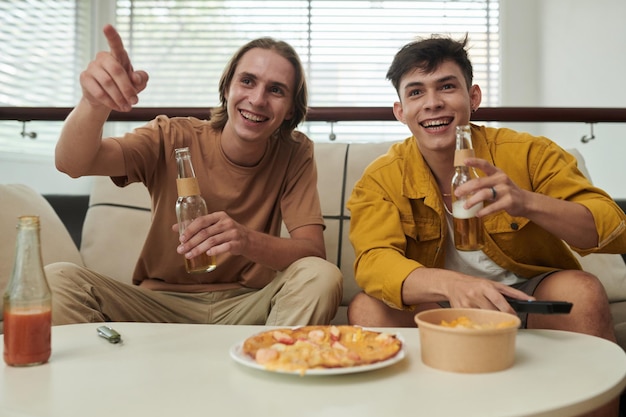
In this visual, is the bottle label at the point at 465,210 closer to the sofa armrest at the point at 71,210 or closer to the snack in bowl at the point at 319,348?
the snack in bowl at the point at 319,348

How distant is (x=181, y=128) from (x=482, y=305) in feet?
3.43

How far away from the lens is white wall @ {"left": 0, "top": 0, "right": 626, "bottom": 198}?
8.91ft

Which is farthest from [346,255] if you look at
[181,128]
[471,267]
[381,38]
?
[381,38]

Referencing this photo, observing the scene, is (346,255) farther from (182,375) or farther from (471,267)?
(182,375)

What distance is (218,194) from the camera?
5.72 feet

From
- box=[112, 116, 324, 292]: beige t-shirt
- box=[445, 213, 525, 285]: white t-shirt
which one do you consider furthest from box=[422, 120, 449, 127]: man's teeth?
box=[112, 116, 324, 292]: beige t-shirt

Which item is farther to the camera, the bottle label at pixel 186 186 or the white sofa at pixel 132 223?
the white sofa at pixel 132 223

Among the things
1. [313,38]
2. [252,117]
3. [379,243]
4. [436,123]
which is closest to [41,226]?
[252,117]

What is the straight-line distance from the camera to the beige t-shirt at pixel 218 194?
1.74 metres

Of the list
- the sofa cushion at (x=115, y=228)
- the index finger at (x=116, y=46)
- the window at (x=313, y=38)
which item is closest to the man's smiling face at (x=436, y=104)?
the index finger at (x=116, y=46)

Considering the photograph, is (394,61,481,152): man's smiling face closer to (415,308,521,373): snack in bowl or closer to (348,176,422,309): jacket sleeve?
(348,176,422,309): jacket sleeve

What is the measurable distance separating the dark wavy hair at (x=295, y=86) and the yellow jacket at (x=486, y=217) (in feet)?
1.17

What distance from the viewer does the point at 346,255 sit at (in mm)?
2104

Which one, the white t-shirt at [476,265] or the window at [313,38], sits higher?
the window at [313,38]
